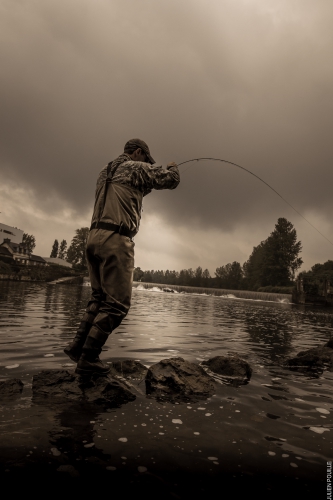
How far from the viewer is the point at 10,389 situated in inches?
134

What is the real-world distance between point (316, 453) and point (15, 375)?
12.1 ft

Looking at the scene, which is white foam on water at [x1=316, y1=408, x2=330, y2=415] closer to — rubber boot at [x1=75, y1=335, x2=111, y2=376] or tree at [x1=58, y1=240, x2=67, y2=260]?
rubber boot at [x1=75, y1=335, x2=111, y2=376]

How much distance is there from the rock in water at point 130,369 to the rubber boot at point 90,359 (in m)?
0.82

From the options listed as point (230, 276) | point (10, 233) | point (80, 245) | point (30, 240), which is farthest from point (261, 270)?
point (30, 240)

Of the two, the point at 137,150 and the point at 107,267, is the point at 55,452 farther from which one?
the point at 137,150

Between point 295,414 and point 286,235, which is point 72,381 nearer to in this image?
point 295,414

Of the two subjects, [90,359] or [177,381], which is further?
[177,381]

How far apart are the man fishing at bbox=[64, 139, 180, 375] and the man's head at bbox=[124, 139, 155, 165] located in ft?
0.68

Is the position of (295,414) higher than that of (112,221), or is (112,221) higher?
(112,221)

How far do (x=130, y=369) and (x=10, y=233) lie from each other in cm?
11490

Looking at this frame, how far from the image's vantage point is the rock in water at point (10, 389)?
331 cm

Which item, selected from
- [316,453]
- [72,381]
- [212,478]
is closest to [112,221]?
[72,381]

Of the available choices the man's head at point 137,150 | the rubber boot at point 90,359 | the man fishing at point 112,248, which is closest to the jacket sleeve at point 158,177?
the man fishing at point 112,248

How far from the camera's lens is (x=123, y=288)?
12.8 ft
